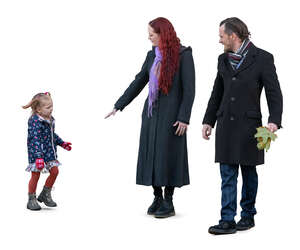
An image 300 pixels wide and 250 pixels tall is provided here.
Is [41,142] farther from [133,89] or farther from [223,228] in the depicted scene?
[223,228]

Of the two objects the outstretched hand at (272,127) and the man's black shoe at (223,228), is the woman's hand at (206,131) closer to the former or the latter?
the outstretched hand at (272,127)

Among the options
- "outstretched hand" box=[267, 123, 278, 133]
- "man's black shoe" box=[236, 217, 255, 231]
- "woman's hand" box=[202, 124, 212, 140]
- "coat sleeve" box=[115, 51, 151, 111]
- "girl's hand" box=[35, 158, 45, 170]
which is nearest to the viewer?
"outstretched hand" box=[267, 123, 278, 133]

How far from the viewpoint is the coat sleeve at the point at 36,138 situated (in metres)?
8.61

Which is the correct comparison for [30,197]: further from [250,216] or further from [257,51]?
[257,51]

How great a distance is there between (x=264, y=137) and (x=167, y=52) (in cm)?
165

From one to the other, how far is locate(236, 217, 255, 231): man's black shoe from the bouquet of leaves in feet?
3.14

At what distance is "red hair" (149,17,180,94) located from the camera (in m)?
8.31

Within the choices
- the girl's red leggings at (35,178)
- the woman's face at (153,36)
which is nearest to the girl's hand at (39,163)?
the girl's red leggings at (35,178)

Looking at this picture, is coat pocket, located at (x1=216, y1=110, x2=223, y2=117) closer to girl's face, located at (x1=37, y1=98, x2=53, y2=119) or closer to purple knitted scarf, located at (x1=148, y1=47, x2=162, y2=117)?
purple knitted scarf, located at (x1=148, y1=47, x2=162, y2=117)

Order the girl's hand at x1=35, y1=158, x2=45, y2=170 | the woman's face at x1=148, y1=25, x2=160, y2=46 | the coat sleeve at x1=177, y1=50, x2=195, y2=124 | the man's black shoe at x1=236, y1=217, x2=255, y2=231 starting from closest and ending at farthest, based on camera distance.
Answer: the man's black shoe at x1=236, y1=217, x2=255, y2=231, the coat sleeve at x1=177, y1=50, x2=195, y2=124, the woman's face at x1=148, y1=25, x2=160, y2=46, the girl's hand at x1=35, y1=158, x2=45, y2=170

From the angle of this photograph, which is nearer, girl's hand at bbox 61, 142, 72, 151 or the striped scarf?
the striped scarf

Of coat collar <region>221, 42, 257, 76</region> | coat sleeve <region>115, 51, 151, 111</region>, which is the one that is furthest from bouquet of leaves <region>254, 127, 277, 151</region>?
coat sleeve <region>115, 51, 151, 111</region>

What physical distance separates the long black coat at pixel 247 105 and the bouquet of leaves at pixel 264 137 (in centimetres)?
19

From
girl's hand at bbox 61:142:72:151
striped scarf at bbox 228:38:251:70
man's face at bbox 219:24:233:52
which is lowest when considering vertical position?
girl's hand at bbox 61:142:72:151
